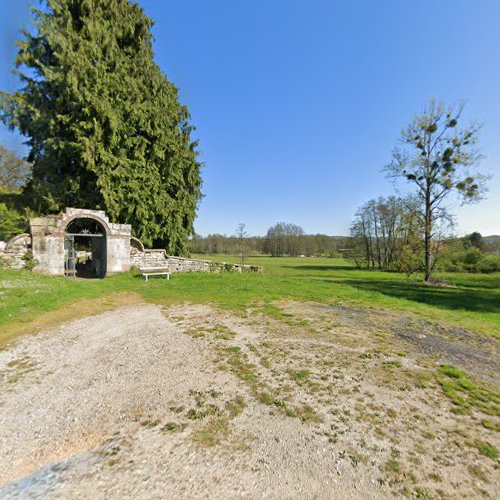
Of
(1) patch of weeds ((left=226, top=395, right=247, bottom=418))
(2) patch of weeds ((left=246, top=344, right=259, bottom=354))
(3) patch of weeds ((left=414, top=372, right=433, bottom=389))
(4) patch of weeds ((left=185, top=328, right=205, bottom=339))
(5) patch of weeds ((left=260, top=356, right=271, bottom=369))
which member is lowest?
(3) patch of weeds ((left=414, top=372, right=433, bottom=389))

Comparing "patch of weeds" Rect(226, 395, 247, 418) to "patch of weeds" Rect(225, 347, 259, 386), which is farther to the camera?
"patch of weeds" Rect(225, 347, 259, 386)

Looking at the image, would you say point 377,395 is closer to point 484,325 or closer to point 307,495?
point 307,495

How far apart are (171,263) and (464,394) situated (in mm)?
15379

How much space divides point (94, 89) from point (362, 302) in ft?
64.8

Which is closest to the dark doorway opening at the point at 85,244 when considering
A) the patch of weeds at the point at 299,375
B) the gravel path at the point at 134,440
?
the gravel path at the point at 134,440

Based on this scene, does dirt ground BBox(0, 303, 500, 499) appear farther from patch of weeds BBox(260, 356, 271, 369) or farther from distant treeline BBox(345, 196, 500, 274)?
distant treeline BBox(345, 196, 500, 274)

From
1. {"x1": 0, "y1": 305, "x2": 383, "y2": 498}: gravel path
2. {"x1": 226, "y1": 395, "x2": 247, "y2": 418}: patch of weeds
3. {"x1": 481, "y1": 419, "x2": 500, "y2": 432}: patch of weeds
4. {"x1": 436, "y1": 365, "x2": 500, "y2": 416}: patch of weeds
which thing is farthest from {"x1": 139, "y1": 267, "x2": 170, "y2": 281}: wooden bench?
{"x1": 481, "y1": 419, "x2": 500, "y2": 432}: patch of weeds

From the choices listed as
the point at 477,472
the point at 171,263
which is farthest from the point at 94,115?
the point at 477,472

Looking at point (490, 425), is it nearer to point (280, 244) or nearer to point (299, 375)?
point (299, 375)

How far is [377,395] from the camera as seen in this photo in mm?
3758

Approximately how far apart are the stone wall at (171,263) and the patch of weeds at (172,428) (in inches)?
504

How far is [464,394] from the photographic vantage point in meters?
3.87

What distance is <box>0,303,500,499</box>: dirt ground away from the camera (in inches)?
91.9

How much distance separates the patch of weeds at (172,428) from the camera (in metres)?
2.95
